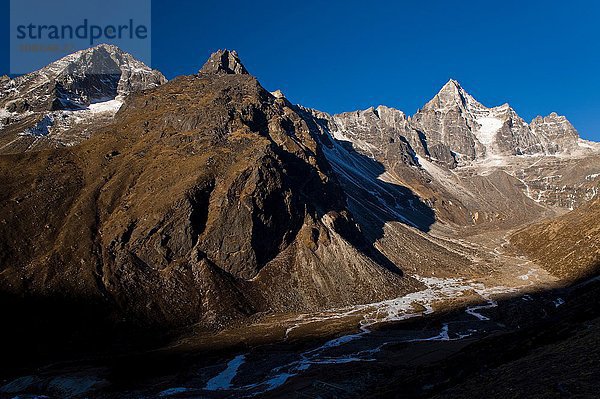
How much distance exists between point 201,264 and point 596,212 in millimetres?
166982

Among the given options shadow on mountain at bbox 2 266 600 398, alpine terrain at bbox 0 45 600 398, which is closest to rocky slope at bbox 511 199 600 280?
alpine terrain at bbox 0 45 600 398

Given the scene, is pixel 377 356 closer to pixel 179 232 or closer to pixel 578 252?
pixel 179 232

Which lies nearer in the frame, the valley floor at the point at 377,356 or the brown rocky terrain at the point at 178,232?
the valley floor at the point at 377,356

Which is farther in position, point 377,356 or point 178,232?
point 178,232

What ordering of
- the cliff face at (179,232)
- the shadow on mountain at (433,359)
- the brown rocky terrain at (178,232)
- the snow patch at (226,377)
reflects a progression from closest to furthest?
the shadow on mountain at (433,359) → the snow patch at (226,377) → the brown rocky terrain at (178,232) → the cliff face at (179,232)

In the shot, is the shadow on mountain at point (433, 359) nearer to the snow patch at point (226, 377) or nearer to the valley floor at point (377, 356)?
the valley floor at point (377, 356)

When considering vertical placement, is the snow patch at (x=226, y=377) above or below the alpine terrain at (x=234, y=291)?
below

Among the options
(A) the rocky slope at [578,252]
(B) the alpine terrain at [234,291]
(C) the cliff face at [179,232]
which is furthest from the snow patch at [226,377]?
(A) the rocky slope at [578,252]

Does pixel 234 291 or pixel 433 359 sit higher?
pixel 234 291

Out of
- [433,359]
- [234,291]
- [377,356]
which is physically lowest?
[377,356]

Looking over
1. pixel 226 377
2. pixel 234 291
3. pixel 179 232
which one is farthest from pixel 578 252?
pixel 226 377

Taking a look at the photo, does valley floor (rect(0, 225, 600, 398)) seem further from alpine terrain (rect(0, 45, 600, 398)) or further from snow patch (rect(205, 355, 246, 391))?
alpine terrain (rect(0, 45, 600, 398))

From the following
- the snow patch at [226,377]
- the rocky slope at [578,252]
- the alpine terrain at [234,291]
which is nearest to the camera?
the alpine terrain at [234,291]

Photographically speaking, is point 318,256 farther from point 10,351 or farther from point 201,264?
point 10,351
